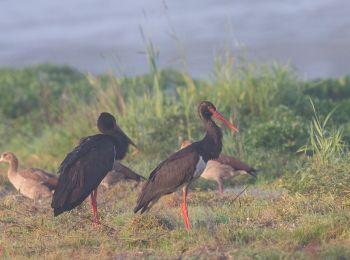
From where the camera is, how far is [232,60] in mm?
13797

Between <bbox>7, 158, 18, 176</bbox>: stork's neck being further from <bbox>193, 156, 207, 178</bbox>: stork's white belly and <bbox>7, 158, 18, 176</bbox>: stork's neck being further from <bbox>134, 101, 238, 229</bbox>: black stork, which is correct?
<bbox>193, 156, 207, 178</bbox>: stork's white belly

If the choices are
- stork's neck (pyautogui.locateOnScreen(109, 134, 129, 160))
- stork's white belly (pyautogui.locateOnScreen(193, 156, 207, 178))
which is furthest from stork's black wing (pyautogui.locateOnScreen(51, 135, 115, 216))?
stork's white belly (pyautogui.locateOnScreen(193, 156, 207, 178))

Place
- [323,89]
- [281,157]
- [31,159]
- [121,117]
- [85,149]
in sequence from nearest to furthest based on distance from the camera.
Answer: [85,149] → [281,157] → [121,117] → [31,159] → [323,89]

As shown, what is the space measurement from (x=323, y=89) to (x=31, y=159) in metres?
5.82

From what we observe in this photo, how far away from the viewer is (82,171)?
8.77 meters

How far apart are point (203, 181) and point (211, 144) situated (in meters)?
2.73

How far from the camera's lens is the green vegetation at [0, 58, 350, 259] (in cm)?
726

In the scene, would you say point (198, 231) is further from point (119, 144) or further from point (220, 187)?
point (220, 187)

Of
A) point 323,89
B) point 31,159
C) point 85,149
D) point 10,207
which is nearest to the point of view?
point 85,149

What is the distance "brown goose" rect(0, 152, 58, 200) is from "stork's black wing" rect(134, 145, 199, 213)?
93.8 inches

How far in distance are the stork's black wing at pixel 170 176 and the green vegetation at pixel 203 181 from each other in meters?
0.28

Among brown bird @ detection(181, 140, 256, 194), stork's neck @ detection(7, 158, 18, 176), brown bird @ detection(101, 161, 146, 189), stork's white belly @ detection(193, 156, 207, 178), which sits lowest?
brown bird @ detection(181, 140, 256, 194)

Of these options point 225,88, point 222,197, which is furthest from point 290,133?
point 222,197

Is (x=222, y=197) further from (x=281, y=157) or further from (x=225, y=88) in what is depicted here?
(x=225, y=88)
